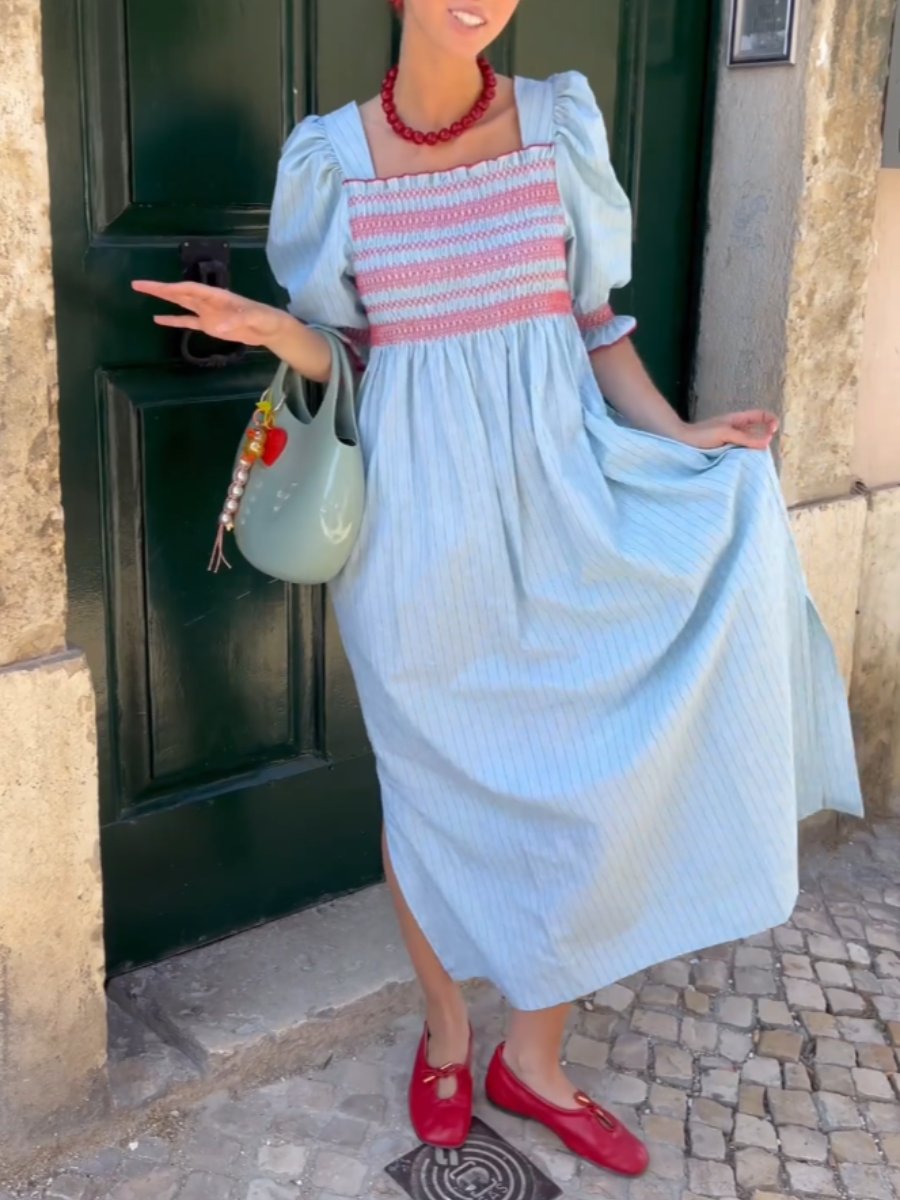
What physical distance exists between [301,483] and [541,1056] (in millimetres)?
1104

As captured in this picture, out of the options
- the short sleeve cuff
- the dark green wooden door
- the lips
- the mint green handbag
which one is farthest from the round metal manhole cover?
the lips

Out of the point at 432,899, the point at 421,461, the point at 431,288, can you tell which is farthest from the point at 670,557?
the point at 432,899

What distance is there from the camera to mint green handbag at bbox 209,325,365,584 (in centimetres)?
202

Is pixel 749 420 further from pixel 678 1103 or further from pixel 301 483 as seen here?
pixel 678 1103

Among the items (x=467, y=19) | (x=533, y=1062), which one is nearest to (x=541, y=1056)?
(x=533, y=1062)

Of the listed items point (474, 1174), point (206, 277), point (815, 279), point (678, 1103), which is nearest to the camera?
point (474, 1174)

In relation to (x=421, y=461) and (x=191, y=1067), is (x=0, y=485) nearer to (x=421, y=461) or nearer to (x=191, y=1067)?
(x=421, y=461)

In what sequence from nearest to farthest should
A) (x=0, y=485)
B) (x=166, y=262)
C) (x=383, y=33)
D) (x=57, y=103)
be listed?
(x=0, y=485), (x=57, y=103), (x=166, y=262), (x=383, y=33)

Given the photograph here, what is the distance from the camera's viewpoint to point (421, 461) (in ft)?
6.81

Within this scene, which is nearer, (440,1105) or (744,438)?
(744,438)

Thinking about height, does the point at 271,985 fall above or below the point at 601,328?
below

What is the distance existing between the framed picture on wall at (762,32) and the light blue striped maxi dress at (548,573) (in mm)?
1065

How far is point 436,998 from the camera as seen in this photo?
8.02 feet

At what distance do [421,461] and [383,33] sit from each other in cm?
101
